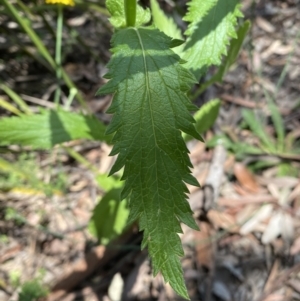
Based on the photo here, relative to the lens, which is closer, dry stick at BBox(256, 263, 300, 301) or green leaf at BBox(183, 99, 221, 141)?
green leaf at BBox(183, 99, 221, 141)

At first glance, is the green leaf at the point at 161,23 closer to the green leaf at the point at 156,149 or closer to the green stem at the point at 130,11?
the green stem at the point at 130,11

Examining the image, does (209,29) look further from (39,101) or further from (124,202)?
(39,101)

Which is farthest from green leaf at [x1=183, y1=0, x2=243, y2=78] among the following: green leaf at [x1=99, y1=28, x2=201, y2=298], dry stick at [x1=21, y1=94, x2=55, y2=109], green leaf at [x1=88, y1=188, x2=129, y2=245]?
dry stick at [x1=21, y1=94, x2=55, y2=109]

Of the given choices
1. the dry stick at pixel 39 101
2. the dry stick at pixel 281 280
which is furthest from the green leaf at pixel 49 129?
the dry stick at pixel 281 280

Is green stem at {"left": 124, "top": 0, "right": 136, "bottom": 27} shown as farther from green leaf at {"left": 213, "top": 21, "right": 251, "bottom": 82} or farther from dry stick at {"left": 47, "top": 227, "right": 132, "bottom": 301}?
dry stick at {"left": 47, "top": 227, "right": 132, "bottom": 301}

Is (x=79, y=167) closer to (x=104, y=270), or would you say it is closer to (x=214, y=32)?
(x=104, y=270)

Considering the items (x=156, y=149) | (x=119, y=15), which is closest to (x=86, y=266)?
(x=156, y=149)
